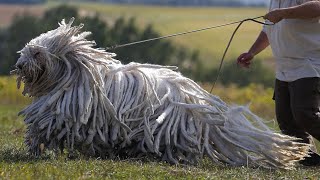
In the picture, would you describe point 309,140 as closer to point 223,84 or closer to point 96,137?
point 96,137

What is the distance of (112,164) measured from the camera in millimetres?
6422

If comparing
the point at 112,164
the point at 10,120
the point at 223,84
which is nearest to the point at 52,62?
the point at 112,164

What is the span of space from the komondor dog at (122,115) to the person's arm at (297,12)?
812mm

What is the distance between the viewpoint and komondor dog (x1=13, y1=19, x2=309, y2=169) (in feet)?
22.5

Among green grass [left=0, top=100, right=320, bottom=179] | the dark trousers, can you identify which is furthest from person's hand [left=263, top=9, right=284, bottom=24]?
green grass [left=0, top=100, right=320, bottom=179]

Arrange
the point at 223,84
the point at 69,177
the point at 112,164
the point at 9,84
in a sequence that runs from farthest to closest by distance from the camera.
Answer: the point at 223,84 < the point at 9,84 < the point at 112,164 < the point at 69,177

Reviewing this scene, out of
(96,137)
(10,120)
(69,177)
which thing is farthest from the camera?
(10,120)

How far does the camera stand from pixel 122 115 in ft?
22.8

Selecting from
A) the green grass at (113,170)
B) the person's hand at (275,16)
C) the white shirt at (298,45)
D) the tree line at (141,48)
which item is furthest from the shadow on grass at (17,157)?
the tree line at (141,48)

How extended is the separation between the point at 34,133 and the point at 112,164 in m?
0.85

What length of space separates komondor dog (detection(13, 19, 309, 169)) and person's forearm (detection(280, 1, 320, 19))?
2.82 ft

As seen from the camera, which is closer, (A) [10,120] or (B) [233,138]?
(B) [233,138]

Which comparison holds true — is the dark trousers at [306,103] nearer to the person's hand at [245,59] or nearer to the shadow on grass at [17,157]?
the person's hand at [245,59]

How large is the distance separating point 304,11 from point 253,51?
0.98 metres
